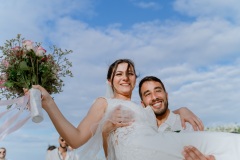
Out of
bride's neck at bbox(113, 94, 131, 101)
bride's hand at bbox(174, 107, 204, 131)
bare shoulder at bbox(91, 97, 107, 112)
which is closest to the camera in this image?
bare shoulder at bbox(91, 97, 107, 112)

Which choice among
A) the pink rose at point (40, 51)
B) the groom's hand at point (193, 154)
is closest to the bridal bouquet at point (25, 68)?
the pink rose at point (40, 51)

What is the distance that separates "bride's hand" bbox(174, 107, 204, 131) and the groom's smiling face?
0.26 metres

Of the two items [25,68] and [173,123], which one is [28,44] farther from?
[173,123]

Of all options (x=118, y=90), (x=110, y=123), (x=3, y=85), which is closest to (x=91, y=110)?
(x=110, y=123)

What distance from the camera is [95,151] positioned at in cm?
406

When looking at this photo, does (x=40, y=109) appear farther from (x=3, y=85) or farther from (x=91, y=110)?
(x=3, y=85)

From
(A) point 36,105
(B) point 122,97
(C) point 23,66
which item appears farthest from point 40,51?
(B) point 122,97

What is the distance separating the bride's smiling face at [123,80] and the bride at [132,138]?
1.02 ft

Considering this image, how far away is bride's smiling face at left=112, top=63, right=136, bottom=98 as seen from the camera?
443 cm

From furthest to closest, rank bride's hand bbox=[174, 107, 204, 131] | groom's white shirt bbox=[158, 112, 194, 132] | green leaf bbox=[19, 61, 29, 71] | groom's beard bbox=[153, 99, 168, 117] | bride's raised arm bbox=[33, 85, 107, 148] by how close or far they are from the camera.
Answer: groom's beard bbox=[153, 99, 168, 117] → groom's white shirt bbox=[158, 112, 194, 132] → bride's hand bbox=[174, 107, 204, 131] → green leaf bbox=[19, 61, 29, 71] → bride's raised arm bbox=[33, 85, 107, 148]

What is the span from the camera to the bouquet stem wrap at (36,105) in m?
3.77

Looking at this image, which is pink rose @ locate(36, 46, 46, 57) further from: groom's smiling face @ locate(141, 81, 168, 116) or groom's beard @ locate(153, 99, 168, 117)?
groom's beard @ locate(153, 99, 168, 117)

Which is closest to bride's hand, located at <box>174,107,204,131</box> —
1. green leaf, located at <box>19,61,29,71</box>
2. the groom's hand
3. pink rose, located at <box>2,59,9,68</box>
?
the groom's hand

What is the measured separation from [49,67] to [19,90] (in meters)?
0.45
